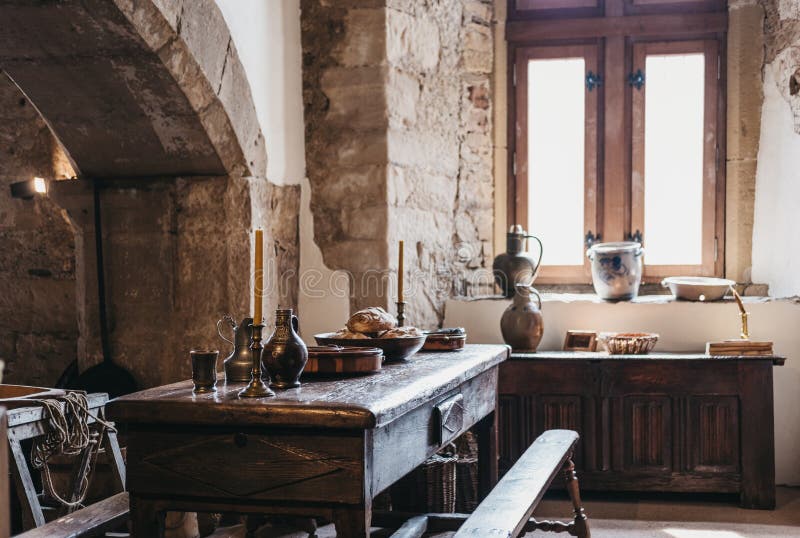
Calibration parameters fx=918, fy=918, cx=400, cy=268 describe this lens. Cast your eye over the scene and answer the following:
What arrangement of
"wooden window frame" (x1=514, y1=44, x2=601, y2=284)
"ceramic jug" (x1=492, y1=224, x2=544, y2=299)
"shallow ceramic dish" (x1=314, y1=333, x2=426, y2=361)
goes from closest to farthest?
"shallow ceramic dish" (x1=314, y1=333, x2=426, y2=361)
"ceramic jug" (x1=492, y1=224, x2=544, y2=299)
"wooden window frame" (x1=514, y1=44, x2=601, y2=284)

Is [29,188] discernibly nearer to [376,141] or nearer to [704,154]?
[376,141]

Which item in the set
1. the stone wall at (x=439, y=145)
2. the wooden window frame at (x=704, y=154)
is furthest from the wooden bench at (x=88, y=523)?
the wooden window frame at (x=704, y=154)

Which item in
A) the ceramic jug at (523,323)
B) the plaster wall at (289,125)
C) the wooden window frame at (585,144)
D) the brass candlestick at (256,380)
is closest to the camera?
the brass candlestick at (256,380)

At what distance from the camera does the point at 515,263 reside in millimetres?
4934

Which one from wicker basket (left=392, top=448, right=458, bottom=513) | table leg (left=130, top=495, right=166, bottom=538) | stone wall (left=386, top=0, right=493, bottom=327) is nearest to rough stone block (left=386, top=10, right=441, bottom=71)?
stone wall (left=386, top=0, right=493, bottom=327)

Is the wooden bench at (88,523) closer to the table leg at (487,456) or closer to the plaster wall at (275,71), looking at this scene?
the table leg at (487,456)

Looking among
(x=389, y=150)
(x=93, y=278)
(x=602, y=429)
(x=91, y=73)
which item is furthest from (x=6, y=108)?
(x=602, y=429)

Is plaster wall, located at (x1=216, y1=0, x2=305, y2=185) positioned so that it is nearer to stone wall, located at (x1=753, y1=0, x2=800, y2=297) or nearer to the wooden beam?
the wooden beam

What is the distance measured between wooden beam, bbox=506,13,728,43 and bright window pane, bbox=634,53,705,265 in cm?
15

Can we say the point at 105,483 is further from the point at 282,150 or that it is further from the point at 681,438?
the point at 681,438

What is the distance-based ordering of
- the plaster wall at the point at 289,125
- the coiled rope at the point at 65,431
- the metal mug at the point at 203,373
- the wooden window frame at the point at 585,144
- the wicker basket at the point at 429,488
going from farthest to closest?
the wooden window frame at the point at 585,144 → the plaster wall at the point at 289,125 → the wicker basket at the point at 429,488 → the coiled rope at the point at 65,431 → the metal mug at the point at 203,373

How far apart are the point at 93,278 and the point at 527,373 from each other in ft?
6.97

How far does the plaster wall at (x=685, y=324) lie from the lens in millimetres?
4738

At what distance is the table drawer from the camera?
1.96 metres
